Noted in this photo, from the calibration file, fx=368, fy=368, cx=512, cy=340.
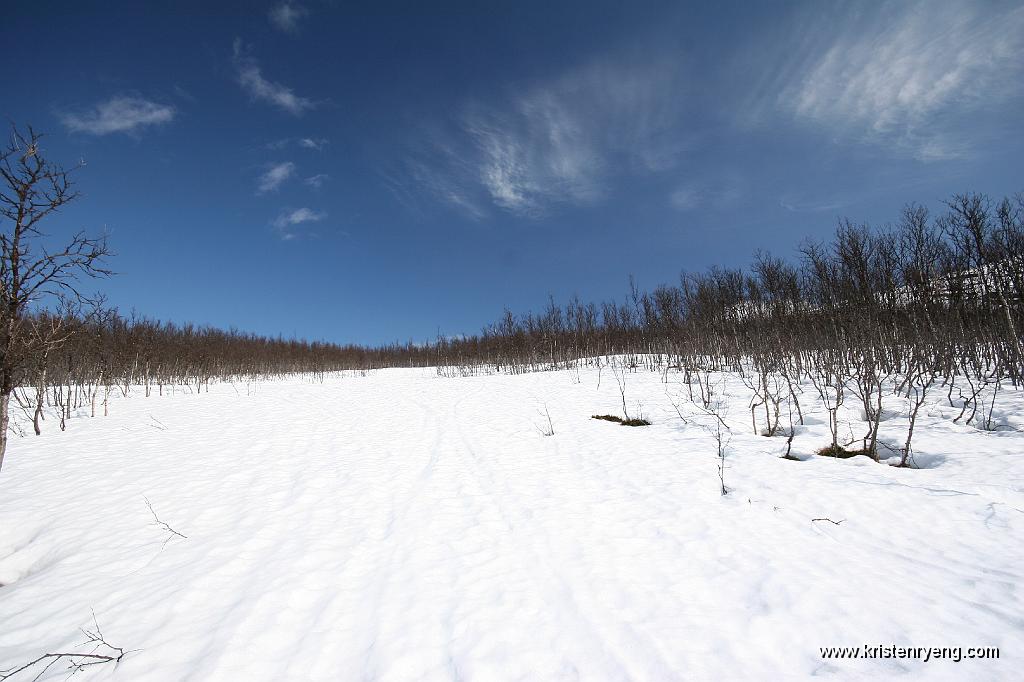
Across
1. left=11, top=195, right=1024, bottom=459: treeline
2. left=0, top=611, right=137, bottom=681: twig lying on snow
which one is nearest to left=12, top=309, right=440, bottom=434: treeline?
left=11, top=195, right=1024, bottom=459: treeline

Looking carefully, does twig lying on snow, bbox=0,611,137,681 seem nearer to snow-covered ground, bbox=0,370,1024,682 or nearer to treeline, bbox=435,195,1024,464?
snow-covered ground, bbox=0,370,1024,682

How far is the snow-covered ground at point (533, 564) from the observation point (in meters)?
1.85

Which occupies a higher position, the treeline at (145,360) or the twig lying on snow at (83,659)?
the treeline at (145,360)

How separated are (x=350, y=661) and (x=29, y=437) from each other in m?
13.6

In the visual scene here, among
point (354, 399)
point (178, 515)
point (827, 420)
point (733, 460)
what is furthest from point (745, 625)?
point (354, 399)

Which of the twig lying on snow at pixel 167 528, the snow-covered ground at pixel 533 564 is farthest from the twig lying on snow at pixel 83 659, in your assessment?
the twig lying on snow at pixel 167 528

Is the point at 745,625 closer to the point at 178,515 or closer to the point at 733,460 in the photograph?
the point at 733,460

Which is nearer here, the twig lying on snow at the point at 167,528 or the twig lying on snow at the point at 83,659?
the twig lying on snow at the point at 83,659

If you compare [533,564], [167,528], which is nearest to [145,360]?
[167,528]

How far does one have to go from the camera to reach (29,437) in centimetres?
930

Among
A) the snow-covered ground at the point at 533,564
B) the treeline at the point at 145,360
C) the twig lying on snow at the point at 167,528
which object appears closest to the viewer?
the snow-covered ground at the point at 533,564

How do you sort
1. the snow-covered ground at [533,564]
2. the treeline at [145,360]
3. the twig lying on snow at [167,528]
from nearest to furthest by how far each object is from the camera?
1. the snow-covered ground at [533,564]
2. the twig lying on snow at [167,528]
3. the treeline at [145,360]

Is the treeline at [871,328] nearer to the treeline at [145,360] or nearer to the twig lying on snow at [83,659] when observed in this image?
the twig lying on snow at [83,659]

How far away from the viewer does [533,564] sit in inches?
106
